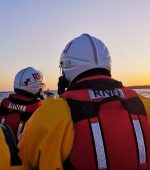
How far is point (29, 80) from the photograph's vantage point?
8844 millimetres

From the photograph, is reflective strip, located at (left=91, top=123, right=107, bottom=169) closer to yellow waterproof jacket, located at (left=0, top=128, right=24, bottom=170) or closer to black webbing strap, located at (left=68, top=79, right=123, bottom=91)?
black webbing strap, located at (left=68, top=79, right=123, bottom=91)

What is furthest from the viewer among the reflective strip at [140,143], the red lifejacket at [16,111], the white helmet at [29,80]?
the white helmet at [29,80]

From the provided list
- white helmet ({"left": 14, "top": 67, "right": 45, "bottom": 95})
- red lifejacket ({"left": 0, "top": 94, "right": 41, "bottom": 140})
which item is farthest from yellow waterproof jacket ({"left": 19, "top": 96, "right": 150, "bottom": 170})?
white helmet ({"left": 14, "top": 67, "right": 45, "bottom": 95})

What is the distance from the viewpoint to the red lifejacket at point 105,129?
3.57 metres

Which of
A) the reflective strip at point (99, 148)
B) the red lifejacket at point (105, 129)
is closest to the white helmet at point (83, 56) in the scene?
the red lifejacket at point (105, 129)

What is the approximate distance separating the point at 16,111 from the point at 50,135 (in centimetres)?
427

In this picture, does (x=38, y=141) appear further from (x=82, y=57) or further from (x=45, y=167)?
(x=82, y=57)

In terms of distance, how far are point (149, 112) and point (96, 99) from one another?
48 cm

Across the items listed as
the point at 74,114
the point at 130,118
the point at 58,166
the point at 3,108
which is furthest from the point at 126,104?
the point at 3,108

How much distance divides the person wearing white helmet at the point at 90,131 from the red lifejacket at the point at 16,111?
3.77 meters

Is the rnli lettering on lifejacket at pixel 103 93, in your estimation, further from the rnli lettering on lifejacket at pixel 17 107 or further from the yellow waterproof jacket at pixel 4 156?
the rnli lettering on lifejacket at pixel 17 107

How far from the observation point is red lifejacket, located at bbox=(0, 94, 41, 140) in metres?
7.54

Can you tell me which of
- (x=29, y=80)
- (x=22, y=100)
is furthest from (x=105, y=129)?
(x=29, y=80)

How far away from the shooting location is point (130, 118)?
374 centimetres
